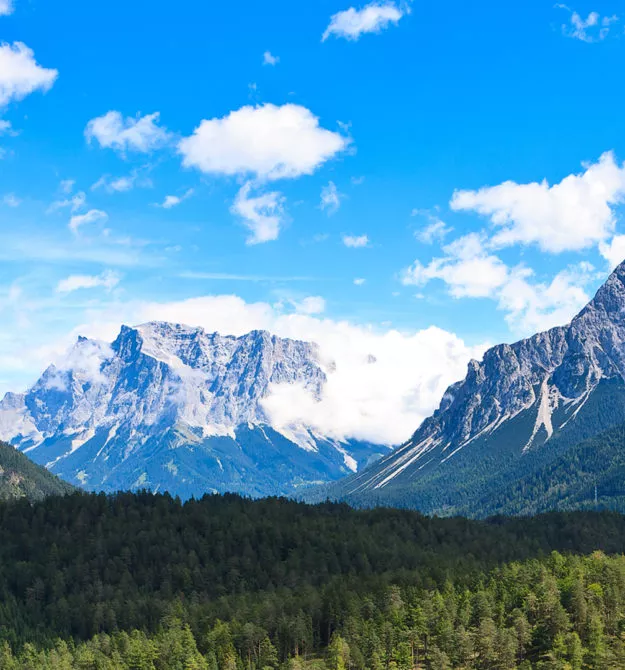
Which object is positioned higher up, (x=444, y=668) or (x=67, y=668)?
(x=67, y=668)

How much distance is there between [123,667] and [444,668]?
65.9 metres

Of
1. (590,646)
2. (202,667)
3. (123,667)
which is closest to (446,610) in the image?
(590,646)

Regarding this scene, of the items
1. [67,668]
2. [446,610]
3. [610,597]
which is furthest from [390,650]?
[67,668]

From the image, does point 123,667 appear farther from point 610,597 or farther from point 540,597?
point 610,597

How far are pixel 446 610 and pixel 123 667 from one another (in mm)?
68801

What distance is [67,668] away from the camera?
620 feet

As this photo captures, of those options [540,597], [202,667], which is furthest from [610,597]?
[202,667]

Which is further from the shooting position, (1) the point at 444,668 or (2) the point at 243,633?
(2) the point at 243,633

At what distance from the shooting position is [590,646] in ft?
580

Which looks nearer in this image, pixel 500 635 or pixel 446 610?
pixel 500 635

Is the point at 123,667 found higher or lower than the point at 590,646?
higher

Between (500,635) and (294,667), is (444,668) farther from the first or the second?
(294,667)

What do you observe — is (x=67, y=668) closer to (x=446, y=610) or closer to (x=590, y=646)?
(x=446, y=610)

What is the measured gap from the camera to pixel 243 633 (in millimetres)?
199500
